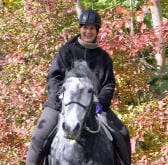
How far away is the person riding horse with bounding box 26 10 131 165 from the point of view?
4820 mm

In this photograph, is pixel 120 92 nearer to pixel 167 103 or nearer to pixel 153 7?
pixel 167 103

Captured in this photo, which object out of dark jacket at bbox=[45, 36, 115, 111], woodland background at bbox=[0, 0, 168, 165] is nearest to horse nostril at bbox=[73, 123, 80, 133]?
dark jacket at bbox=[45, 36, 115, 111]

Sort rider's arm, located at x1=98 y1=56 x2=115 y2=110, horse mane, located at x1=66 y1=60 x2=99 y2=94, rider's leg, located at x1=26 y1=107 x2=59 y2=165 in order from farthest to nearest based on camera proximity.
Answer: rider's leg, located at x1=26 y1=107 x2=59 y2=165 → rider's arm, located at x1=98 y1=56 x2=115 y2=110 → horse mane, located at x1=66 y1=60 x2=99 y2=94

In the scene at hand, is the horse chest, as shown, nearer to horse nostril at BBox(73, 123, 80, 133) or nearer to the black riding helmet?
horse nostril at BBox(73, 123, 80, 133)

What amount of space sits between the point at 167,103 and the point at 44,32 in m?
2.76

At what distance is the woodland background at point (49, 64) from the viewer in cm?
702

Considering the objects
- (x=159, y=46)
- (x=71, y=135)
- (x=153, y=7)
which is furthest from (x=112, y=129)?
(x=153, y=7)

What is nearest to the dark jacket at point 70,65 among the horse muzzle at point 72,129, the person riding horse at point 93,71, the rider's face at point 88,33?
the person riding horse at point 93,71

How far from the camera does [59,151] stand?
4441mm

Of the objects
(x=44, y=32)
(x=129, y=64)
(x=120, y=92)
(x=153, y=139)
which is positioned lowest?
(x=153, y=139)

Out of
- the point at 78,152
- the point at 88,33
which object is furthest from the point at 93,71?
the point at 78,152

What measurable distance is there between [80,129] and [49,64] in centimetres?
429

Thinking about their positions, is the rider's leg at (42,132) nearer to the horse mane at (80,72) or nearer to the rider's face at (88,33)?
the horse mane at (80,72)

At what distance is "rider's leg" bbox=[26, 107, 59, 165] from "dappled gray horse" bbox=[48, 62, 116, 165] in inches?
9.2
